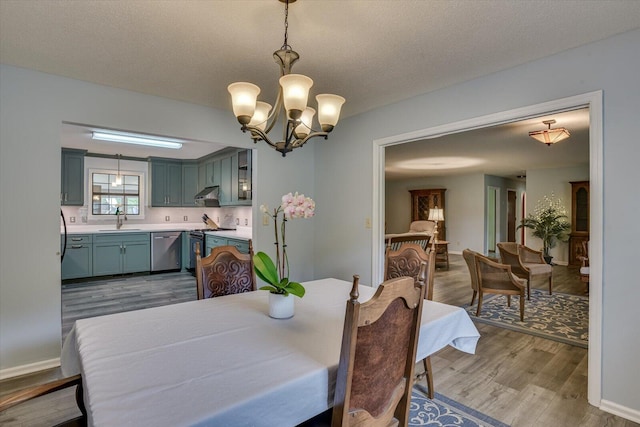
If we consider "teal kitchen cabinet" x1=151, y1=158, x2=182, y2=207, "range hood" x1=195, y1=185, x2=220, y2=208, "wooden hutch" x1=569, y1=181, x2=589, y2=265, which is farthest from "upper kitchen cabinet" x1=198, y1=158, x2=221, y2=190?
"wooden hutch" x1=569, y1=181, x2=589, y2=265

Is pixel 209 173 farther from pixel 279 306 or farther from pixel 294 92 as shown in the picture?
pixel 279 306

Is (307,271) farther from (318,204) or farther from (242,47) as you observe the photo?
(242,47)

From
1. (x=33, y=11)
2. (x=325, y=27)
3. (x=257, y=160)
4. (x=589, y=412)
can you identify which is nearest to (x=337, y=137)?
(x=257, y=160)

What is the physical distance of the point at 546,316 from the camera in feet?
13.0

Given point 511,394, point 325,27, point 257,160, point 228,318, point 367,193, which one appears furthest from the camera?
point 257,160

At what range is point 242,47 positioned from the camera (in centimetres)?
219

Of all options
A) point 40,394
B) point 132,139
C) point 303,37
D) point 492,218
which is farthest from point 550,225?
point 40,394

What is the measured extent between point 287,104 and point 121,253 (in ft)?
18.3

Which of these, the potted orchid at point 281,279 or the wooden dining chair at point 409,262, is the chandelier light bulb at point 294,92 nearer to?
the potted orchid at point 281,279

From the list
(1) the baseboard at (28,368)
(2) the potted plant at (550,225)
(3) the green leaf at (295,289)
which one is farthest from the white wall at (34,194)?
(2) the potted plant at (550,225)

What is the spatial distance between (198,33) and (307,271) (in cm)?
289

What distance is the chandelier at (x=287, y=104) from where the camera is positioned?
5.38 ft

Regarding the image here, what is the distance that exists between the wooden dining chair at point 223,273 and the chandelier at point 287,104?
838 millimetres

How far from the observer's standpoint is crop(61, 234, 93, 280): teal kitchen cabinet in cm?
539
